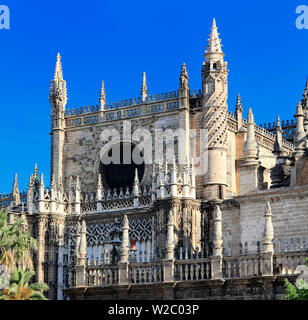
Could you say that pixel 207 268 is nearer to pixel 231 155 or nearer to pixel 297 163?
pixel 297 163

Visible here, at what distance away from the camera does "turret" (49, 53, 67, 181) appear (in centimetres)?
4141

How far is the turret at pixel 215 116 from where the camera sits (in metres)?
36.7

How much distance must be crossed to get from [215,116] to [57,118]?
8.86 m

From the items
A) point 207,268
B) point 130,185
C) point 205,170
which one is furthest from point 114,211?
point 207,268

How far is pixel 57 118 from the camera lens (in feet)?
137

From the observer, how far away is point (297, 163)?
31.8 m

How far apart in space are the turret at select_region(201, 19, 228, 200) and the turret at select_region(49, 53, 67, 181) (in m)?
7.99

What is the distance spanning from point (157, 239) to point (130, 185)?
520cm

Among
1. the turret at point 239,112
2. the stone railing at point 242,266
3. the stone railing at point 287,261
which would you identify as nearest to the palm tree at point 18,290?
the stone railing at point 242,266

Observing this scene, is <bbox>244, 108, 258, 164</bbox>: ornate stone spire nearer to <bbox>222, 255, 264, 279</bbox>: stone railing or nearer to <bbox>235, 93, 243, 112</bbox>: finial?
<bbox>222, 255, 264, 279</bbox>: stone railing

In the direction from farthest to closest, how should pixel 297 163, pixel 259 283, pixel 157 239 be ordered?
1. pixel 157 239
2. pixel 297 163
3. pixel 259 283

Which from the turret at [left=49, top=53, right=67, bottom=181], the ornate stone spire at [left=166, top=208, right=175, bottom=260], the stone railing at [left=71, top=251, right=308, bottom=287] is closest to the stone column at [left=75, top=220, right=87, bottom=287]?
the stone railing at [left=71, top=251, right=308, bottom=287]

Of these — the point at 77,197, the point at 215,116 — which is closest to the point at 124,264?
the point at 77,197

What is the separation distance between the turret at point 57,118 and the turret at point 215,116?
26.2 ft
